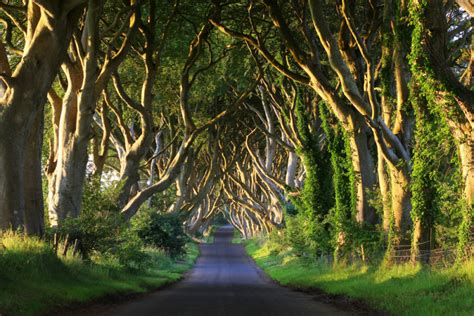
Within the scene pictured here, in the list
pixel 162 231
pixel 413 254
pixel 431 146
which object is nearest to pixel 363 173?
pixel 413 254

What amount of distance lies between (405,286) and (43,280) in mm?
7460

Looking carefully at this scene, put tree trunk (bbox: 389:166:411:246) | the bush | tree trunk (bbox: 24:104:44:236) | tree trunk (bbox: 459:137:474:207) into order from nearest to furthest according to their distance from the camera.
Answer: tree trunk (bbox: 459:137:474:207)
tree trunk (bbox: 24:104:44:236)
tree trunk (bbox: 389:166:411:246)
the bush

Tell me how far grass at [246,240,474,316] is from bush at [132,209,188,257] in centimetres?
1751

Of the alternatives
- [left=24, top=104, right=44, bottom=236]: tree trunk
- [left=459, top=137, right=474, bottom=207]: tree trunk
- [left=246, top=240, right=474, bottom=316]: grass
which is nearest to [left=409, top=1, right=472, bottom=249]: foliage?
[left=459, top=137, right=474, bottom=207]: tree trunk

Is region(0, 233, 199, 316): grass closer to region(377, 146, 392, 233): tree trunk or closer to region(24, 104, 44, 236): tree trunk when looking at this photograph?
region(24, 104, 44, 236): tree trunk

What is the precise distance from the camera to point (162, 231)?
143 feet

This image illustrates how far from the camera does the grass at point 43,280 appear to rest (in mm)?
13133

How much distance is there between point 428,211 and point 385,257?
8.44ft

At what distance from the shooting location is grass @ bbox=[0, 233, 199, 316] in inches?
517

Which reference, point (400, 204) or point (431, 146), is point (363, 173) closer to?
point (400, 204)

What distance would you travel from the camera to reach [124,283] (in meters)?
21.9

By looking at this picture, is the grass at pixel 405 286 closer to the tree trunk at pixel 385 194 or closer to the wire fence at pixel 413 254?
the wire fence at pixel 413 254

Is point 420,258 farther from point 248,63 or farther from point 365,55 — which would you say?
point 248,63

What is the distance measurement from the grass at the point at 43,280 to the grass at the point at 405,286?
5.92 metres
